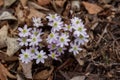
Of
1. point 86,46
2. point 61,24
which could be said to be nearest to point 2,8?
point 61,24

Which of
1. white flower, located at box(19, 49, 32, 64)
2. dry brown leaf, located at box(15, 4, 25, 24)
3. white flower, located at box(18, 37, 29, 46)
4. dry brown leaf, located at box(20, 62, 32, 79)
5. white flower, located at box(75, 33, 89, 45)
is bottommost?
dry brown leaf, located at box(20, 62, 32, 79)

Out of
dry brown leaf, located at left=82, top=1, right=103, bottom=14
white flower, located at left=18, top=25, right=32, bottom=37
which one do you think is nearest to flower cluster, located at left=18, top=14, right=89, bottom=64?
white flower, located at left=18, top=25, right=32, bottom=37

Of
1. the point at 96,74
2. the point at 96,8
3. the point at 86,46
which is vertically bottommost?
the point at 96,74

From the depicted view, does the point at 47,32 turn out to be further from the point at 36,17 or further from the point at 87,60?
the point at 87,60

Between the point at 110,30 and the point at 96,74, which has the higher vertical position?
the point at 110,30

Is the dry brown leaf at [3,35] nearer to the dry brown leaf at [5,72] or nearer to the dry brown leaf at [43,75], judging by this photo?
the dry brown leaf at [5,72]

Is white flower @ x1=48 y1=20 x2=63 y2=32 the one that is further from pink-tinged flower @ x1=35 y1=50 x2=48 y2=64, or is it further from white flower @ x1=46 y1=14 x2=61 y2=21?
pink-tinged flower @ x1=35 y1=50 x2=48 y2=64
